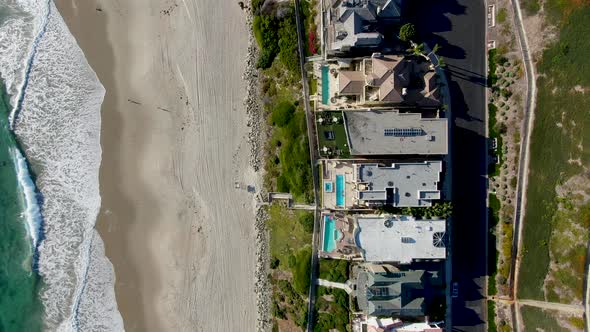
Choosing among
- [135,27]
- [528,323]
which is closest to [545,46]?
[528,323]

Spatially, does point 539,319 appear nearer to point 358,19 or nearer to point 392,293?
point 392,293

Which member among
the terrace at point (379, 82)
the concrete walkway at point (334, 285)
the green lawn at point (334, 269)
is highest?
the terrace at point (379, 82)

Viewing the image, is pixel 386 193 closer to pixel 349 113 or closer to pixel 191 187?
pixel 349 113

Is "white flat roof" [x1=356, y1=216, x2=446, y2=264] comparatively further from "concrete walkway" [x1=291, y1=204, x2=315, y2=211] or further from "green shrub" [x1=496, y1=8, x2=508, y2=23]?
"green shrub" [x1=496, y1=8, x2=508, y2=23]

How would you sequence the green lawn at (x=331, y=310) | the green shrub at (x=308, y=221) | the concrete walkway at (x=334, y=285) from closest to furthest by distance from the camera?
the concrete walkway at (x=334, y=285)
the green lawn at (x=331, y=310)
the green shrub at (x=308, y=221)

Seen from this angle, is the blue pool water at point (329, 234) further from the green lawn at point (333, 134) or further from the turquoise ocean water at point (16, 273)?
the turquoise ocean water at point (16, 273)

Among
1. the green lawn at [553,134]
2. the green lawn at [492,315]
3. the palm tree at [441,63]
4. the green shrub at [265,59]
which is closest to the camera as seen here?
the green lawn at [553,134]

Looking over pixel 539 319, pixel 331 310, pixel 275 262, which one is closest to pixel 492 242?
pixel 539 319

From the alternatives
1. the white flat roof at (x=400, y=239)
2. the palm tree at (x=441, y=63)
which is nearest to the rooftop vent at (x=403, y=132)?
the palm tree at (x=441, y=63)

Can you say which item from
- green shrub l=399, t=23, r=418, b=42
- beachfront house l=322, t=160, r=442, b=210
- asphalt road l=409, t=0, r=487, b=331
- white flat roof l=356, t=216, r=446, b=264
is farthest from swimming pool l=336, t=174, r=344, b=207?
green shrub l=399, t=23, r=418, b=42

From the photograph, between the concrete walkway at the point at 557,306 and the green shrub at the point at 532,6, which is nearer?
the concrete walkway at the point at 557,306
